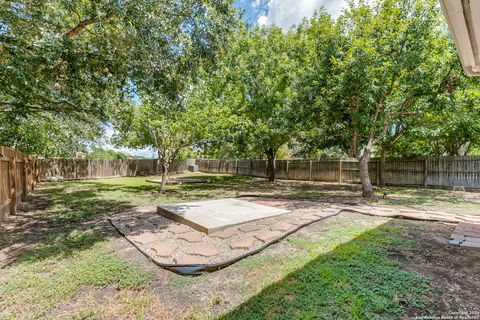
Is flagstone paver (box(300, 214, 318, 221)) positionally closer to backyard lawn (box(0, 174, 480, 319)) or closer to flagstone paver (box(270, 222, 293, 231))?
flagstone paver (box(270, 222, 293, 231))

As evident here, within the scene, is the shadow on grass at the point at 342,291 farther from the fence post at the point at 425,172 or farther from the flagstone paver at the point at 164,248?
the fence post at the point at 425,172

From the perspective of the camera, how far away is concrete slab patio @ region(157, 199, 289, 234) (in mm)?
4095

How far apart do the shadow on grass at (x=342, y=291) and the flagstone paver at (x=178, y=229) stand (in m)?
1.88

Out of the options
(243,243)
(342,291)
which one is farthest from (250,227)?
(342,291)

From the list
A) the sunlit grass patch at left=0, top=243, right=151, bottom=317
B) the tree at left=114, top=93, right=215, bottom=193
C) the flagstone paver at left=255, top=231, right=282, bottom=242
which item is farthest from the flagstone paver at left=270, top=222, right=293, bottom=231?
the tree at left=114, top=93, right=215, bottom=193

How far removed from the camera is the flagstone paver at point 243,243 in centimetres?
327

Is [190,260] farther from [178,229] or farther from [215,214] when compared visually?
[215,214]

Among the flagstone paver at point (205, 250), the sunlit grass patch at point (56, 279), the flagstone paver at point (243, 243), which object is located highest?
the flagstone paver at point (243, 243)

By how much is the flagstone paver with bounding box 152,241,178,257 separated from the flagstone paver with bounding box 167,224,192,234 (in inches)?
20.0

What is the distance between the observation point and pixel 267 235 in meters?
3.66

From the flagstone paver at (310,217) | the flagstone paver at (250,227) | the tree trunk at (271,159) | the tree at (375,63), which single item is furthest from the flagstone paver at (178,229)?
the tree trunk at (271,159)

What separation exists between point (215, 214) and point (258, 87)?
785cm

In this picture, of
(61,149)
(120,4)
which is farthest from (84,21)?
(61,149)

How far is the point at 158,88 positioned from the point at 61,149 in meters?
16.1
